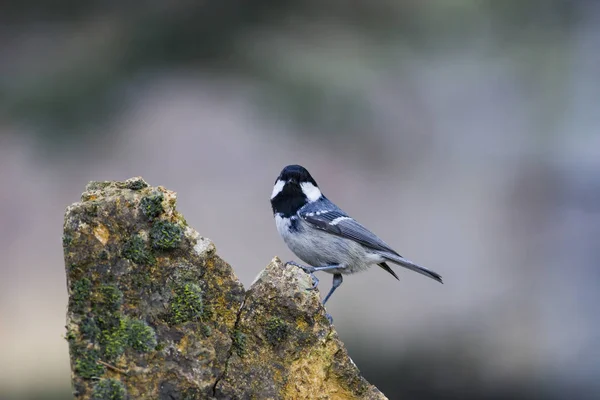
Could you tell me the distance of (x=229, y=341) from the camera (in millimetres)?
2432

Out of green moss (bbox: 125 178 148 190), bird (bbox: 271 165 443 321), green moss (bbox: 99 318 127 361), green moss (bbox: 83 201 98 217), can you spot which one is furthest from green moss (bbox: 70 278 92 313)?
bird (bbox: 271 165 443 321)

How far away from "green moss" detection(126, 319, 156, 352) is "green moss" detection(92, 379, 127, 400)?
0.13 m

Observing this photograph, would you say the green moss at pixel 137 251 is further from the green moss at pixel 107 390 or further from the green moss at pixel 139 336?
the green moss at pixel 107 390

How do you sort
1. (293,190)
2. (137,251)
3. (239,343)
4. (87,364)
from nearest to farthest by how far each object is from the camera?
(87,364)
(137,251)
(239,343)
(293,190)

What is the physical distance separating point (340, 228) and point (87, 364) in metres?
1.66

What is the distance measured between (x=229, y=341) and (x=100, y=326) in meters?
0.43

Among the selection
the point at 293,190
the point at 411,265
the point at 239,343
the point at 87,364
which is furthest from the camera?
the point at 293,190

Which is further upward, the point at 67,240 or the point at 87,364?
the point at 67,240

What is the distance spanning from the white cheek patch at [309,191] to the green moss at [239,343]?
4.35 ft

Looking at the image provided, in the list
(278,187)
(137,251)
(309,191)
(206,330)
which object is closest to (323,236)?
(309,191)

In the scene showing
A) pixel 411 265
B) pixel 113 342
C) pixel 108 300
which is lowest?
pixel 113 342

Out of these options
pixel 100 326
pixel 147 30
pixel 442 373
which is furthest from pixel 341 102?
pixel 100 326

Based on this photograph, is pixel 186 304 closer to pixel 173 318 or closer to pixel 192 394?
pixel 173 318

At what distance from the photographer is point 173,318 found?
235cm
